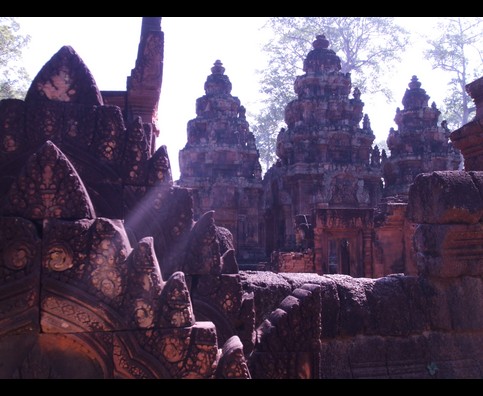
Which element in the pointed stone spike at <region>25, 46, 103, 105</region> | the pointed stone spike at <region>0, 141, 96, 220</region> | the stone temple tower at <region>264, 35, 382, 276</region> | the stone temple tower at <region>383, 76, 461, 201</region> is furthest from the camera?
the stone temple tower at <region>383, 76, 461, 201</region>

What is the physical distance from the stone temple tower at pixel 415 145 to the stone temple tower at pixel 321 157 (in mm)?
1918

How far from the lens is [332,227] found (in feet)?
38.2

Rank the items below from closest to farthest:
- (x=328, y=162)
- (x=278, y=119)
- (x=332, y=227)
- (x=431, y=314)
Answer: (x=431, y=314) → (x=332, y=227) → (x=328, y=162) → (x=278, y=119)

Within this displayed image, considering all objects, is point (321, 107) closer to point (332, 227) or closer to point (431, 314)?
point (332, 227)

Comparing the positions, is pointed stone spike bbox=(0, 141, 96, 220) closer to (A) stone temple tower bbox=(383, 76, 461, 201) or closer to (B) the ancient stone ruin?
(B) the ancient stone ruin

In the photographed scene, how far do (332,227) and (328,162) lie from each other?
30.6 feet

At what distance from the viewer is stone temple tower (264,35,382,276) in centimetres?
2036

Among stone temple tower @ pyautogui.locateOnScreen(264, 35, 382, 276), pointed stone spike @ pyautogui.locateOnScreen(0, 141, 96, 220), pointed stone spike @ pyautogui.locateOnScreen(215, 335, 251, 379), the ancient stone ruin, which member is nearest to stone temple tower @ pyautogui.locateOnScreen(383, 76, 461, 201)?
stone temple tower @ pyautogui.locateOnScreen(264, 35, 382, 276)

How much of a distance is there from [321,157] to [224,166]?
4387mm

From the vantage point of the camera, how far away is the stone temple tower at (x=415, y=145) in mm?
22938

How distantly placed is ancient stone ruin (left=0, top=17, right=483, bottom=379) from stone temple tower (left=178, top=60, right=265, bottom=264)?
50.4ft

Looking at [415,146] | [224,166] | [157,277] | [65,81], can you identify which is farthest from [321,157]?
[157,277]
